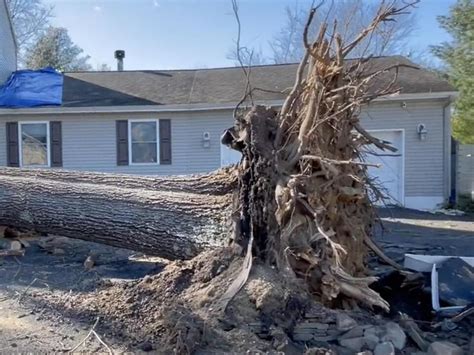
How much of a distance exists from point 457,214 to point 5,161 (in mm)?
12172

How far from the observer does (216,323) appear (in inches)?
130

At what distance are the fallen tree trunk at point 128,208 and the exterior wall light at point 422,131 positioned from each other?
8840mm

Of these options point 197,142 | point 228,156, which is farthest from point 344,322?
point 197,142

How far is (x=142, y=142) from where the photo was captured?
1309 centimetres

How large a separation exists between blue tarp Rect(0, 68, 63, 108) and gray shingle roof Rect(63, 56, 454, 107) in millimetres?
302

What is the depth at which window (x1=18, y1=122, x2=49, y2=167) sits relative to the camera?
43.3ft

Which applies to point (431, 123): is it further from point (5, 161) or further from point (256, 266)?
point (5, 161)

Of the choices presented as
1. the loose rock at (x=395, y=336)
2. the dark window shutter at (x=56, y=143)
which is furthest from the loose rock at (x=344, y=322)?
the dark window shutter at (x=56, y=143)

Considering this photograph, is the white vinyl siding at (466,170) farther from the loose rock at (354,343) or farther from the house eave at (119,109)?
the loose rock at (354,343)

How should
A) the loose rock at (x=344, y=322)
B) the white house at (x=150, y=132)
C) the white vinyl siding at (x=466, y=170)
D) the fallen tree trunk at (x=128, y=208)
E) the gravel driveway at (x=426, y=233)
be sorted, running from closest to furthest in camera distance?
the loose rock at (x=344, y=322), the fallen tree trunk at (x=128, y=208), the gravel driveway at (x=426, y=233), the white house at (x=150, y=132), the white vinyl siding at (x=466, y=170)

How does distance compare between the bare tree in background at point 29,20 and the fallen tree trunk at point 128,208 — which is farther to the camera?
the bare tree in background at point 29,20

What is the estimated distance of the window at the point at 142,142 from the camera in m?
13.1

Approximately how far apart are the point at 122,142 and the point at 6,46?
6876mm

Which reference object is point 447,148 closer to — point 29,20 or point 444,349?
point 444,349
